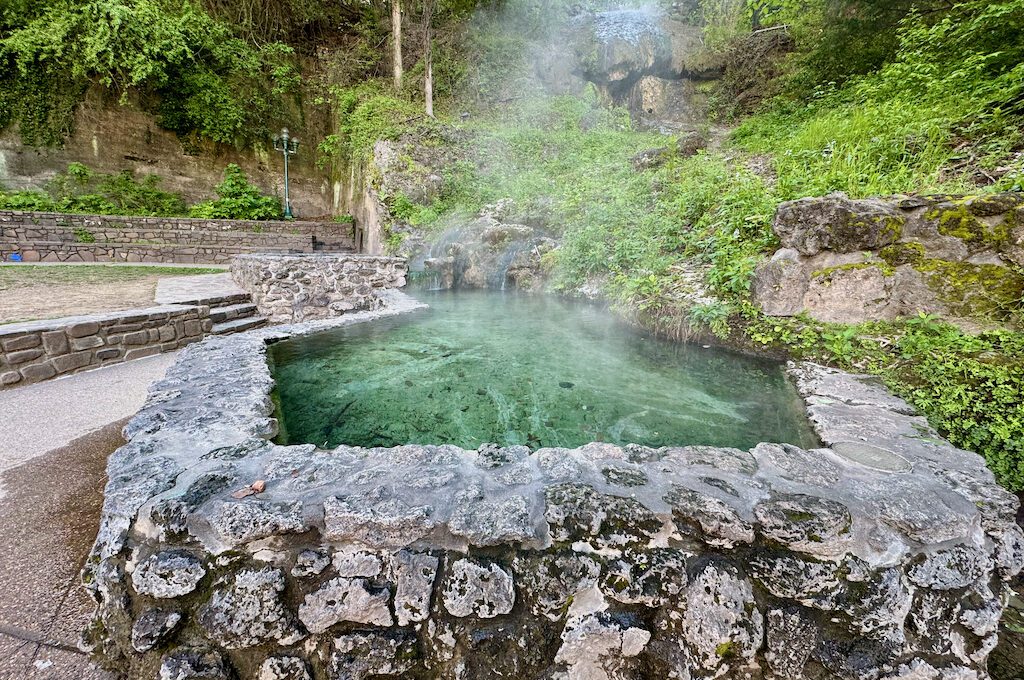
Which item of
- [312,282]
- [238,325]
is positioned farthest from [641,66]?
[238,325]

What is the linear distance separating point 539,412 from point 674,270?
349cm

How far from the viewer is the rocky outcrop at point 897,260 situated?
2863 mm

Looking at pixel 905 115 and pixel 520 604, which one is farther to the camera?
pixel 905 115

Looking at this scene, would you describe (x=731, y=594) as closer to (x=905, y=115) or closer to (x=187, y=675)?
(x=187, y=675)

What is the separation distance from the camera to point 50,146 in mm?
10445

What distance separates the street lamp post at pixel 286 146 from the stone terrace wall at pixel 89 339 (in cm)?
960

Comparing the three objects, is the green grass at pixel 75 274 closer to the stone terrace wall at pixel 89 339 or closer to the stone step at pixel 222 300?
the stone step at pixel 222 300

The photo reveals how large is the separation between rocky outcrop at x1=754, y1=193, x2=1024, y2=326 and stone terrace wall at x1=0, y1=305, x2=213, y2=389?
5.99 m

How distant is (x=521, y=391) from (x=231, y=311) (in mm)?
4258

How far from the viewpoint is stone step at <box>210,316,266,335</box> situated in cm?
441

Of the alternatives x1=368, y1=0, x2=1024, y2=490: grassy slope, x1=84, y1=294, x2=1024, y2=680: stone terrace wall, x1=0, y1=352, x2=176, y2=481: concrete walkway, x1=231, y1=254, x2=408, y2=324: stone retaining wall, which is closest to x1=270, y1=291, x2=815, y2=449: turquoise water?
x1=368, y1=0, x2=1024, y2=490: grassy slope

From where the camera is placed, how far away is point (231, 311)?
480 cm

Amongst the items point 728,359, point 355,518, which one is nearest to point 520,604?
point 355,518

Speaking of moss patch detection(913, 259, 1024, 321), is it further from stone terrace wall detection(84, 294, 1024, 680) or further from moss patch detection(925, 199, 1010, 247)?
stone terrace wall detection(84, 294, 1024, 680)
